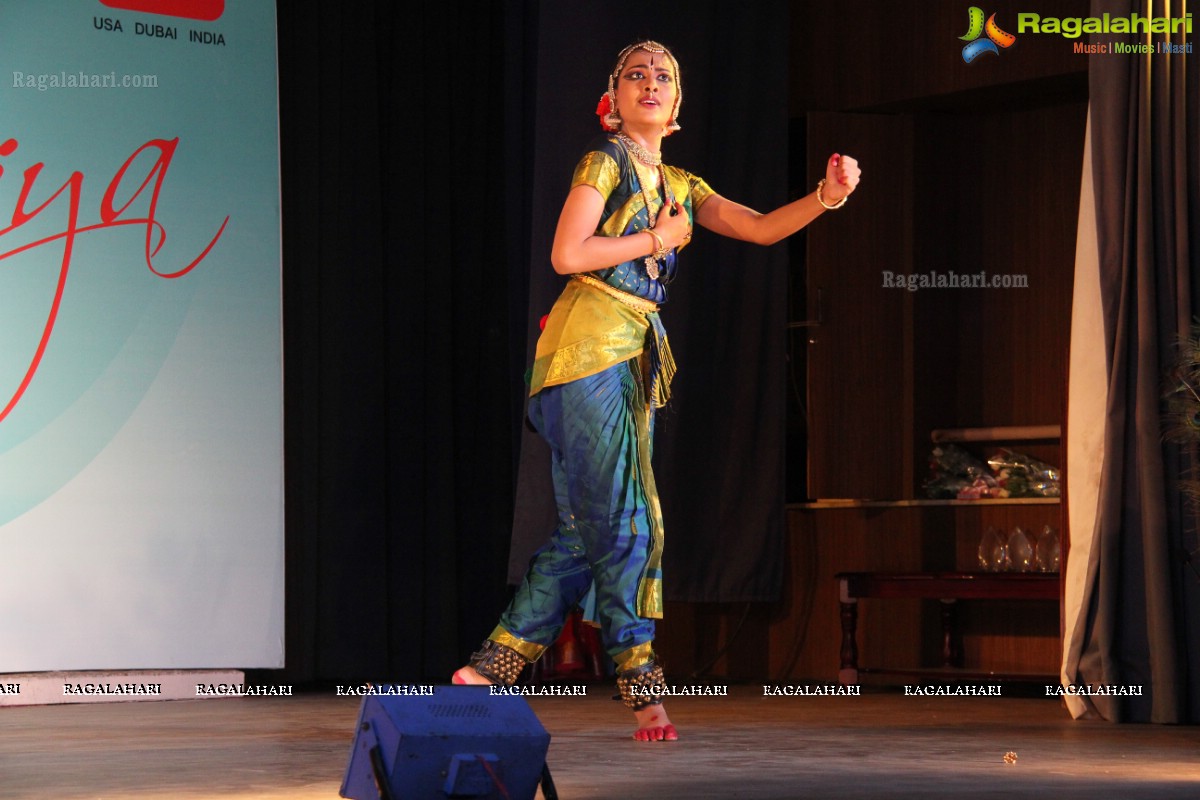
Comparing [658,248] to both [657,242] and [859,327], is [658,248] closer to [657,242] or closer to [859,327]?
[657,242]

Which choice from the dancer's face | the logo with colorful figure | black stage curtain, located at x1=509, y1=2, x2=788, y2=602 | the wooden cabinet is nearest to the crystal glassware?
the wooden cabinet

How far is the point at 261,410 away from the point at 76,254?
742 mm

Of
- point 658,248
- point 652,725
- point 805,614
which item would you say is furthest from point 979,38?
point 652,725

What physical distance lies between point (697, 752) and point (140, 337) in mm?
2605

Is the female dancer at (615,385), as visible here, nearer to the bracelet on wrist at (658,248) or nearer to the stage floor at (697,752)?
the bracelet on wrist at (658,248)

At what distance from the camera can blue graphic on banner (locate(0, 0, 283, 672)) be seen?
4980 mm

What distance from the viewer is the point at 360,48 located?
19.0 ft

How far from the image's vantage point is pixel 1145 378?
4238 mm

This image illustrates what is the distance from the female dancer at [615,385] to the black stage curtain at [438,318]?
184 cm

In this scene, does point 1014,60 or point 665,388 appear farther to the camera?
point 1014,60

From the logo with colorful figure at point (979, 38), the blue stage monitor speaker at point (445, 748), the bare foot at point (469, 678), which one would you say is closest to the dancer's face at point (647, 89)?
the bare foot at point (469, 678)

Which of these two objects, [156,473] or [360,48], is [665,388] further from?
[360,48]

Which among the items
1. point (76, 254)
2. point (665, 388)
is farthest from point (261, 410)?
point (665, 388)

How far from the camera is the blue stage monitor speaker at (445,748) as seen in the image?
2346mm
